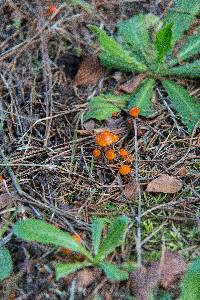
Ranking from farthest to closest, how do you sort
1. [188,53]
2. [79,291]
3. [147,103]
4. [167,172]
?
[188,53], [147,103], [167,172], [79,291]

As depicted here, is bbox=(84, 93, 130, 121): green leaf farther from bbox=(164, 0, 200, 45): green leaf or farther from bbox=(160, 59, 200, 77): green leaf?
bbox=(164, 0, 200, 45): green leaf

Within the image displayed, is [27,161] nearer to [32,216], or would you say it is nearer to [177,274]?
[32,216]

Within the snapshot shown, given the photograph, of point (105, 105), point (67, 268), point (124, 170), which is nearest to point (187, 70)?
point (105, 105)

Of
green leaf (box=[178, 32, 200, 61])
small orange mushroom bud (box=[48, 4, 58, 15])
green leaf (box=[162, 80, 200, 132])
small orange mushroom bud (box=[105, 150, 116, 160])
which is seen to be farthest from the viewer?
small orange mushroom bud (box=[48, 4, 58, 15])

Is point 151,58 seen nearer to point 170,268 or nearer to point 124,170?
point 124,170

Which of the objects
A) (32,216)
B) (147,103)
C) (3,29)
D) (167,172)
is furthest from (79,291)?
(3,29)

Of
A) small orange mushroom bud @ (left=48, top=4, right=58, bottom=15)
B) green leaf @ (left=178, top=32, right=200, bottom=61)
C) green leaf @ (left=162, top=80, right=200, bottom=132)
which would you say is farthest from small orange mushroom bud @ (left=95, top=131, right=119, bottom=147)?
small orange mushroom bud @ (left=48, top=4, right=58, bottom=15)
